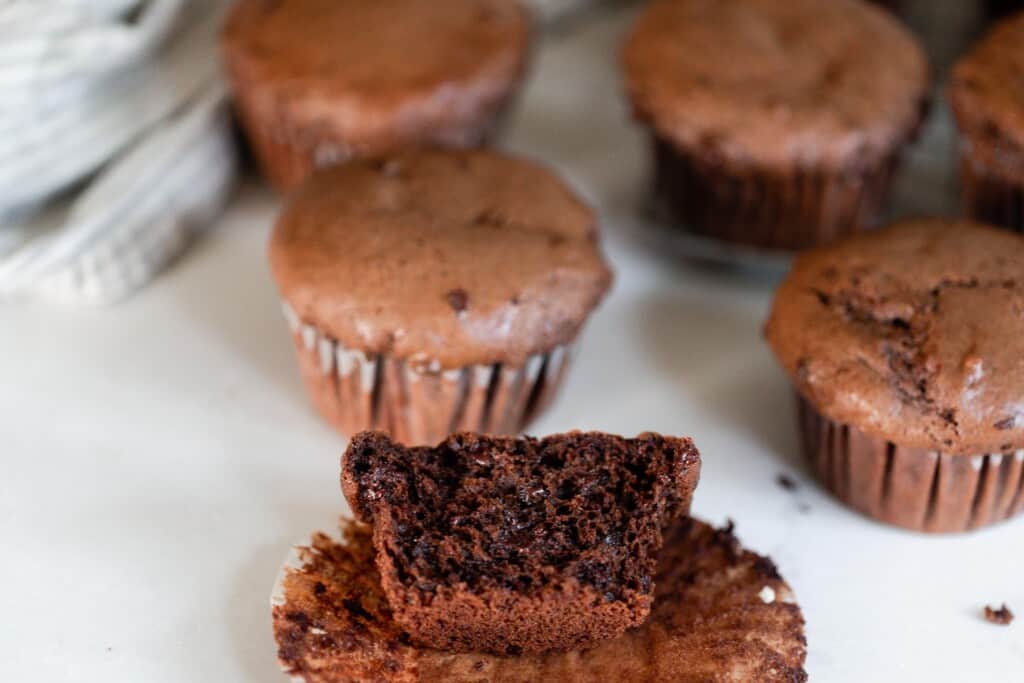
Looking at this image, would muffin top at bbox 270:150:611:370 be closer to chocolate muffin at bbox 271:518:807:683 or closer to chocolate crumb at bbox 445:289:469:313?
chocolate crumb at bbox 445:289:469:313

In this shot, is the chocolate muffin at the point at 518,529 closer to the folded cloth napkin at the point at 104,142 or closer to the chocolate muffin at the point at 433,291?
the chocolate muffin at the point at 433,291

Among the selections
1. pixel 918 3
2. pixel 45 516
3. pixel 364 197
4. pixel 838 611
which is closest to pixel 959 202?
pixel 918 3

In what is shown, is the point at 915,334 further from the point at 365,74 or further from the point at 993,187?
the point at 365,74

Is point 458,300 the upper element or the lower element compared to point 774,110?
lower

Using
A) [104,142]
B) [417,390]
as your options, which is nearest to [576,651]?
[417,390]

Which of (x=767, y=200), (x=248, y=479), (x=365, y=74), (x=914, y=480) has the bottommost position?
(x=248, y=479)

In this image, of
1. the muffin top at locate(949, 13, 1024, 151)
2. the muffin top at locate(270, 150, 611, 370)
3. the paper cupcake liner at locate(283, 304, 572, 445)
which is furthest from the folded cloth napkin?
the muffin top at locate(949, 13, 1024, 151)
